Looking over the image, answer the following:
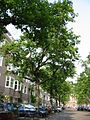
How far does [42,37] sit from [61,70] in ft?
76.3

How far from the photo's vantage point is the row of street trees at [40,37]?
64.6 ft

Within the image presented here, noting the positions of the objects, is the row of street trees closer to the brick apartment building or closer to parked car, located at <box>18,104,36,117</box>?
parked car, located at <box>18,104,36,117</box>

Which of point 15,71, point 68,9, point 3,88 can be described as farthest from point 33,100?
point 68,9

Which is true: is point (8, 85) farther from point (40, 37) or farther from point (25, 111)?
point (40, 37)

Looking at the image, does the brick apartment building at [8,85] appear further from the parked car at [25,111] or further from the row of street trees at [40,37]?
the parked car at [25,111]

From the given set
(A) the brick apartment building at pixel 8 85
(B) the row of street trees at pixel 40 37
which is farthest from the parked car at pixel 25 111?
(A) the brick apartment building at pixel 8 85

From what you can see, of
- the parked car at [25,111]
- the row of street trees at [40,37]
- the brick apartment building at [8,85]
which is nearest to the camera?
the row of street trees at [40,37]

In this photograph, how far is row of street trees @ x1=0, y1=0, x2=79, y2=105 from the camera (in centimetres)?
1969

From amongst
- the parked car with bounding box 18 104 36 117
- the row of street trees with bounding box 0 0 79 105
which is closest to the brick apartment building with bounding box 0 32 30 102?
the row of street trees with bounding box 0 0 79 105

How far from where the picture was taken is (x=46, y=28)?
68.0ft

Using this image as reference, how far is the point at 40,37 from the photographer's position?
20.8m

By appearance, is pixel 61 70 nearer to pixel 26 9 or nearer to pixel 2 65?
pixel 2 65

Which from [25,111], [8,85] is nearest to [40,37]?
[25,111]

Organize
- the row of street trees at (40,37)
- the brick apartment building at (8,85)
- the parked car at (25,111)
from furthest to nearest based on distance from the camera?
the brick apartment building at (8,85)
the parked car at (25,111)
the row of street trees at (40,37)
